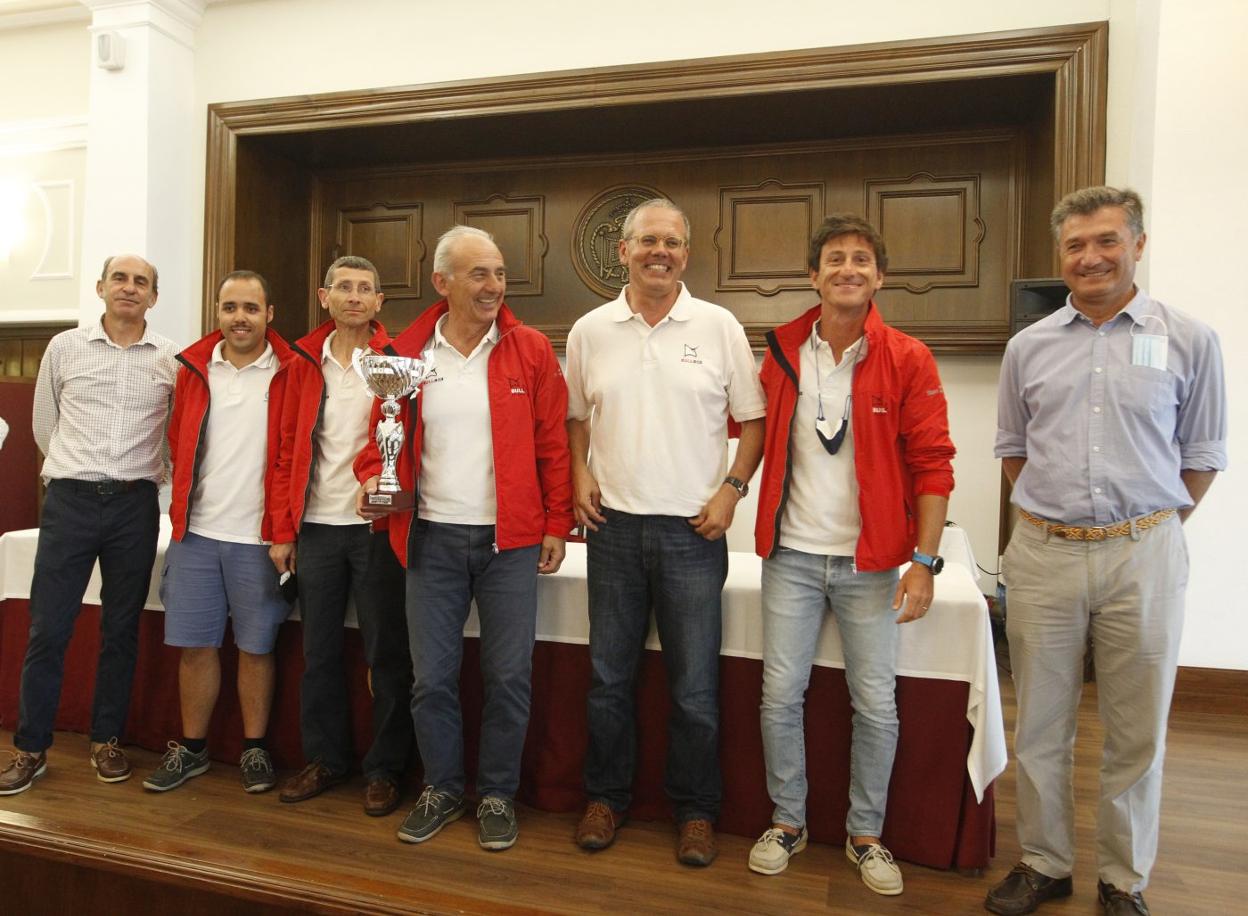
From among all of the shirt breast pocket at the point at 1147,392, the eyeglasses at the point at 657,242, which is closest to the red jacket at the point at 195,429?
the eyeglasses at the point at 657,242

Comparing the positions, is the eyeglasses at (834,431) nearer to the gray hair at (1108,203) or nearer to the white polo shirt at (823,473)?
the white polo shirt at (823,473)

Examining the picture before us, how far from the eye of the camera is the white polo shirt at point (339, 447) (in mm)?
2461

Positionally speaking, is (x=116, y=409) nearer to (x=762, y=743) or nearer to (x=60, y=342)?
(x=60, y=342)

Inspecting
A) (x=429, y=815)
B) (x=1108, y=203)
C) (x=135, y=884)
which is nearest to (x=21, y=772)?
(x=135, y=884)

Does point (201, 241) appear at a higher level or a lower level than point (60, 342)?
higher

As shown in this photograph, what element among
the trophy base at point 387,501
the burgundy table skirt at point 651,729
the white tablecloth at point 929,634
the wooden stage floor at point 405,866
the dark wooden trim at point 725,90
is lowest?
the wooden stage floor at point 405,866

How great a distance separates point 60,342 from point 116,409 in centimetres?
28

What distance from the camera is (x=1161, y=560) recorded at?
6.05ft

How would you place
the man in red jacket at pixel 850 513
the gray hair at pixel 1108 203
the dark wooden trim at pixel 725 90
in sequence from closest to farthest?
the gray hair at pixel 1108 203, the man in red jacket at pixel 850 513, the dark wooden trim at pixel 725 90

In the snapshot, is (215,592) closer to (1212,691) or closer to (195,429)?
(195,429)

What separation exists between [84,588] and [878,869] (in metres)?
2.23

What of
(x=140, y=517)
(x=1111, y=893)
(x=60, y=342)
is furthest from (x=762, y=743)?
(x=60, y=342)

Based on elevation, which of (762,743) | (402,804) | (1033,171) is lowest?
(402,804)

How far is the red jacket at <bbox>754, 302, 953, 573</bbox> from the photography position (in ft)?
6.70
